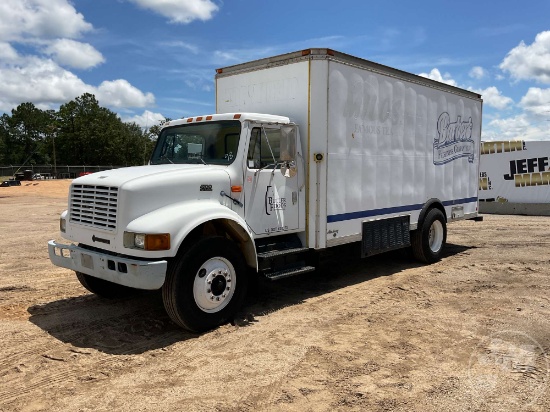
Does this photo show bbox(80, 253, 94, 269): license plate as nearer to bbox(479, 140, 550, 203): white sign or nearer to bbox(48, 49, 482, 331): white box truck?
bbox(48, 49, 482, 331): white box truck

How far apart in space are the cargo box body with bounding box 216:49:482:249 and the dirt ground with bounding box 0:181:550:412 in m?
1.20

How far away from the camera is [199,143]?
246 inches

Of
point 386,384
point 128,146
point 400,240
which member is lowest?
point 386,384

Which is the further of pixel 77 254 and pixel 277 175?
pixel 277 175

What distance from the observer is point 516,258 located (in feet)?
31.2

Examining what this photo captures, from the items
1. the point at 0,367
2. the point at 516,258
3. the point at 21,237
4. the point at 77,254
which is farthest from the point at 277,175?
the point at 21,237

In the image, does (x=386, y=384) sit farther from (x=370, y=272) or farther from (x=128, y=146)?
(x=128, y=146)

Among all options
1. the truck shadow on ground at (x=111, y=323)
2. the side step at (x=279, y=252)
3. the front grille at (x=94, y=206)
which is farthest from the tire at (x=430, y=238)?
the front grille at (x=94, y=206)

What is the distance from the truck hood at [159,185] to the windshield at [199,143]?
0.26 m

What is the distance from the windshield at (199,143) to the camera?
6.00 m

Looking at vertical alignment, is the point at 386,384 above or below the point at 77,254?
below

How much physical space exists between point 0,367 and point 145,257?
1.63 m

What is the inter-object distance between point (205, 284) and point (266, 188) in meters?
1.53

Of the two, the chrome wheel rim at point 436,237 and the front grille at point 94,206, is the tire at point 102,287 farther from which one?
the chrome wheel rim at point 436,237
